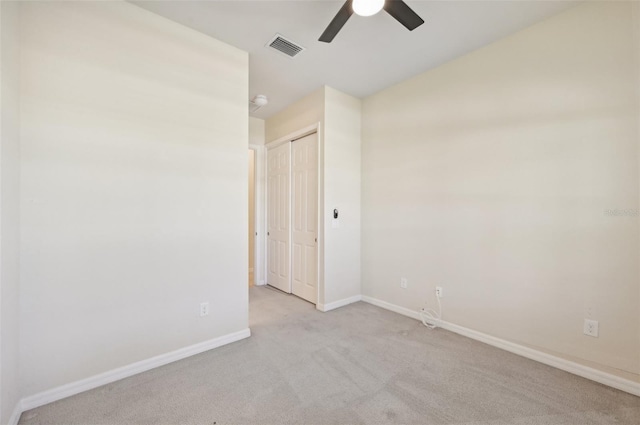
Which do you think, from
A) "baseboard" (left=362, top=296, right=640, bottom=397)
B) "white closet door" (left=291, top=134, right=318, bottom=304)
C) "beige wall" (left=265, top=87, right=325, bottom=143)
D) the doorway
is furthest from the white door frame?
"baseboard" (left=362, top=296, right=640, bottom=397)

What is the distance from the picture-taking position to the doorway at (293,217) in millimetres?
3463

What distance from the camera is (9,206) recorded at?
1435 mm

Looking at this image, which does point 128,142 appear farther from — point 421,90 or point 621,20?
point 621,20

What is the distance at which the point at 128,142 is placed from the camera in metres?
1.92

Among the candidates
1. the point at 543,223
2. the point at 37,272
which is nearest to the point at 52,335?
the point at 37,272

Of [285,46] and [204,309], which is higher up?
[285,46]

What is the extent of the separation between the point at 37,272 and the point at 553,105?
148 inches

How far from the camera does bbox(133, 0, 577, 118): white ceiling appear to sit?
1.98 metres

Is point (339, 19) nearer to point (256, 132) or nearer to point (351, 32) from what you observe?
point (351, 32)

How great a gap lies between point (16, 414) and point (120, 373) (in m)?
0.48

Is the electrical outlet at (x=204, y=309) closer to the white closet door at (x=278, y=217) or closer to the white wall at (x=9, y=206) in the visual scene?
the white wall at (x=9, y=206)

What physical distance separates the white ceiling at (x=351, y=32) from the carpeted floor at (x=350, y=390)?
2685 millimetres

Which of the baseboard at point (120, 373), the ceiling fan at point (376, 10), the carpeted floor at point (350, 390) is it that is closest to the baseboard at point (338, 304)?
the carpeted floor at point (350, 390)

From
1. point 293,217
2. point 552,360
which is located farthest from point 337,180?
point 552,360
